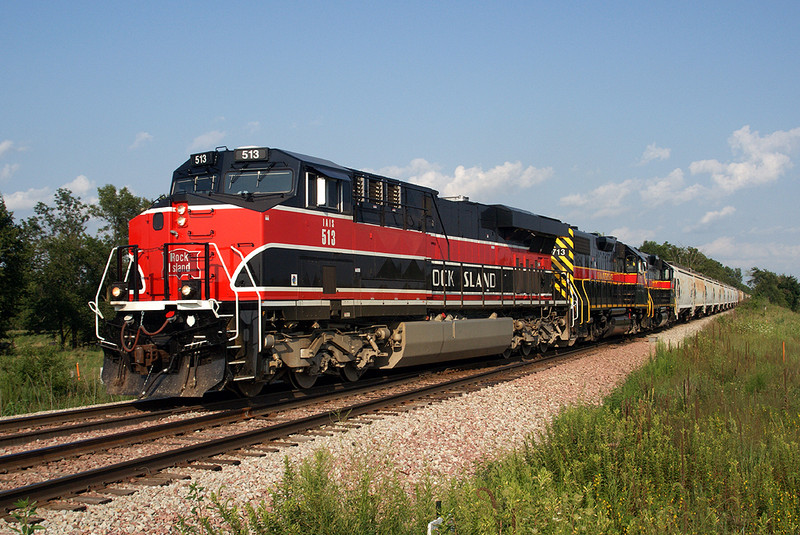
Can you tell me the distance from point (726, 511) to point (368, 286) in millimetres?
7170

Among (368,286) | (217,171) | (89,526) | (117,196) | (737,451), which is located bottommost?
(89,526)

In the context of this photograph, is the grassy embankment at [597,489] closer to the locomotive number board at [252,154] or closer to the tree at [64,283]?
the locomotive number board at [252,154]

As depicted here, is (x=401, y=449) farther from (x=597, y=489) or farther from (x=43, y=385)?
(x=43, y=385)

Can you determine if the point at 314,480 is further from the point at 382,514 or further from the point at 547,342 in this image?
the point at 547,342

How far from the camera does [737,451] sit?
5398 millimetres

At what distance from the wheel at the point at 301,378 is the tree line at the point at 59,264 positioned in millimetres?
28351

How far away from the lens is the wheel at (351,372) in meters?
11.1

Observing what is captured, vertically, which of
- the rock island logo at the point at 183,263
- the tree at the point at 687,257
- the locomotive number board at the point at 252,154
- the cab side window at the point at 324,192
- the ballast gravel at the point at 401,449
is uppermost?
the tree at the point at 687,257

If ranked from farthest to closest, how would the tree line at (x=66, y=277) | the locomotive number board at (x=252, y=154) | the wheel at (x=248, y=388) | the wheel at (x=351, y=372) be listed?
the tree line at (x=66, y=277) < the wheel at (x=351, y=372) < the locomotive number board at (x=252, y=154) < the wheel at (x=248, y=388)

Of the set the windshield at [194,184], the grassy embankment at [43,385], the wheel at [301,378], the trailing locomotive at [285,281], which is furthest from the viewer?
the grassy embankment at [43,385]

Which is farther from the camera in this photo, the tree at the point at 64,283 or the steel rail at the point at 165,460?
the tree at the point at 64,283

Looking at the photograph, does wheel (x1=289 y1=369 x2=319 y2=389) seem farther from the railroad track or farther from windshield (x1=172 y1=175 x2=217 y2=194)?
windshield (x1=172 y1=175 x2=217 y2=194)

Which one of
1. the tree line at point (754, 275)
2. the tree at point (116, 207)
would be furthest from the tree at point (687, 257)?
the tree at point (116, 207)

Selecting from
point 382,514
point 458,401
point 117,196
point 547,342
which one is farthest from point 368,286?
point 117,196
